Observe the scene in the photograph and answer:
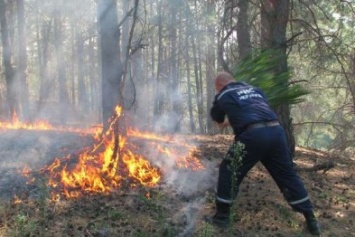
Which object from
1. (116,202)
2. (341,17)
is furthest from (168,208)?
(341,17)

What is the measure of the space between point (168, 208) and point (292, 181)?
1689 millimetres

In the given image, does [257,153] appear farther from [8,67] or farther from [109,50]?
[8,67]

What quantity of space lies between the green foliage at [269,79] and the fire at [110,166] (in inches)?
68.3

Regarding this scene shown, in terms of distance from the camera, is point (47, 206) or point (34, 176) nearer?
point (47, 206)

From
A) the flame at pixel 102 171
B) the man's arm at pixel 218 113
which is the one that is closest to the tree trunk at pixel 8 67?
the flame at pixel 102 171

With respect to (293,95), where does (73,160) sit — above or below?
below

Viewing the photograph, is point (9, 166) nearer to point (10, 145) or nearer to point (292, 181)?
point (10, 145)

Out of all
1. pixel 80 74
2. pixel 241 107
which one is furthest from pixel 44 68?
pixel 241 107

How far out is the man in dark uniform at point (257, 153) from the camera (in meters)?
4.85

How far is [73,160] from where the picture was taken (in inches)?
256

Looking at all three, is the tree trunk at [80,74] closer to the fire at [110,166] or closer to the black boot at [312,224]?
the fire at [110,166]

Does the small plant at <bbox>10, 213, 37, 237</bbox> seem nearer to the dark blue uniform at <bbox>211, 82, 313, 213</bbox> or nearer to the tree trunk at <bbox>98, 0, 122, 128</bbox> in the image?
the dark blue uniform at <bbox>211, 82, 313, 213</bbox>

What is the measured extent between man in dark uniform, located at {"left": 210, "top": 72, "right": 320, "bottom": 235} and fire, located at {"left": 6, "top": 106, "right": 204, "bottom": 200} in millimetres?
1455

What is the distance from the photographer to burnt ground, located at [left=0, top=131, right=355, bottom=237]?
4.72 m
